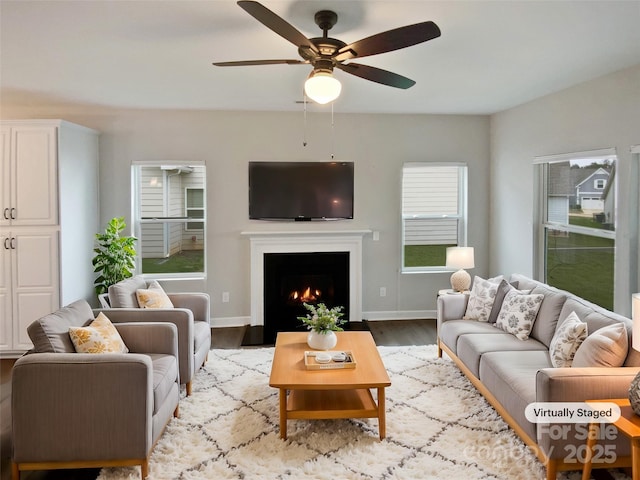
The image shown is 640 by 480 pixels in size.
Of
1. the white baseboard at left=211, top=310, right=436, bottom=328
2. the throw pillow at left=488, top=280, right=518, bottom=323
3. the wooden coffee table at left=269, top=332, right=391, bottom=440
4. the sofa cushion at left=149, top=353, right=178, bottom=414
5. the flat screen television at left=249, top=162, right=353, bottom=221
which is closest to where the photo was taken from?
the sofa cushion at left=149, top=353, right=178, bottom=414

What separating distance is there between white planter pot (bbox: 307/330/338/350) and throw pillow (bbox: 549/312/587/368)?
5.07 ft

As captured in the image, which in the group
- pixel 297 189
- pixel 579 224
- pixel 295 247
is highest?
pixel 297 189

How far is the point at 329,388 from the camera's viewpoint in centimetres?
292

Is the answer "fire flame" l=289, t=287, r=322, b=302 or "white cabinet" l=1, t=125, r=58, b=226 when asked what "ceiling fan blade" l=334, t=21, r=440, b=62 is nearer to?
"white cabinet" l=1, t=125, r=58, b=226

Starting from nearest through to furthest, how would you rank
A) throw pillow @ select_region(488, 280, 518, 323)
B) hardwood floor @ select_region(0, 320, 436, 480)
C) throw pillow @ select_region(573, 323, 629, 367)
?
throw pillow @ select_region(573, 323, 629, 367), hardwood floor @ select_region(0, 320, 436, 480), throw pillow @ select_region(488, 280, 518, 323)

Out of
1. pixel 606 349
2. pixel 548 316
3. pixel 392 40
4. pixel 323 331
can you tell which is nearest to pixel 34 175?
pixel 323 331

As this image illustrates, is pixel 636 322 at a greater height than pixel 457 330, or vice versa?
pixel 636 322

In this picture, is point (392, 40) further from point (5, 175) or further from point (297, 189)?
point (5, 175)

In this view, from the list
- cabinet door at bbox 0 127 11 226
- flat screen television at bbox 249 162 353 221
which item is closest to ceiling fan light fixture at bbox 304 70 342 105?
flat screen television at bbox 249 162 353 221

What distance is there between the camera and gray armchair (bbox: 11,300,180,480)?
2449 mm

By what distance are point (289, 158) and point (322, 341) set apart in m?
2.80

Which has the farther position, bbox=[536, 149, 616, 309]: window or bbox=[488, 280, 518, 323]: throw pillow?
bbox=[488, 280, 518, 323]: throw pillow

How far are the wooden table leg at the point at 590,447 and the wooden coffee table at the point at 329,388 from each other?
3.65 feet

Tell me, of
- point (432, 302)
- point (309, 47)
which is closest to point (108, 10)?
point (309, 47)
